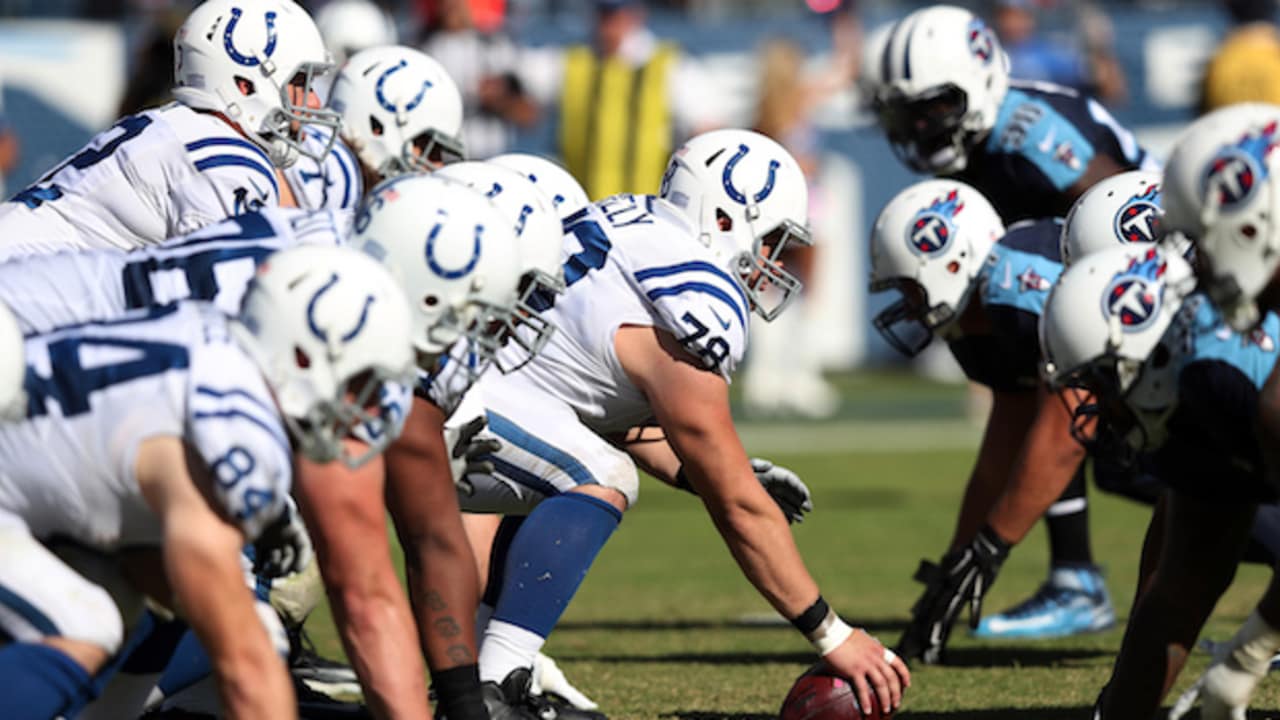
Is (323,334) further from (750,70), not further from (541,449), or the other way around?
(750,70)

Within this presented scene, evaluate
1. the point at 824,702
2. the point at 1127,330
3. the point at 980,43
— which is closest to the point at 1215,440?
the point at 1127,330

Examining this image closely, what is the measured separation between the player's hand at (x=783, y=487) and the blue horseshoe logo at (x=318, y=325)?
6.50 feet

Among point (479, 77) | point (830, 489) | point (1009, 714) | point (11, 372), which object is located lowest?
point (830, 489)

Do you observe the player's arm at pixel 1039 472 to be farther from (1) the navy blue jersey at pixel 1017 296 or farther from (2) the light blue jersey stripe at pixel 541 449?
(2) the light blue jersey stripe at pixel 541 449

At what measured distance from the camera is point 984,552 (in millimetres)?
6129

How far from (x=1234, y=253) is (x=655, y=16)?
13636 millimetres

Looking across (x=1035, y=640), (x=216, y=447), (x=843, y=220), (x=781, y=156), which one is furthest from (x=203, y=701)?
(x=843, y=220)

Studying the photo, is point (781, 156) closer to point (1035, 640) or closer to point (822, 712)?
point (822, 712)

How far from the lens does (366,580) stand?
4.18 m

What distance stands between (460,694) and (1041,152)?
3170mm

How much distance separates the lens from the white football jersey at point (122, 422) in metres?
3.66

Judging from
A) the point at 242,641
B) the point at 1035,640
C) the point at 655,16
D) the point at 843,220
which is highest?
the point at 242,641

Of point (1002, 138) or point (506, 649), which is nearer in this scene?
point (506, 649)

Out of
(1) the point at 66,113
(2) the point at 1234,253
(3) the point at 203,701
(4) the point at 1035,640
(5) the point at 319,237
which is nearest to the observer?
(2) the point at 1234,253
